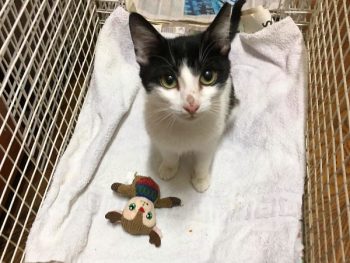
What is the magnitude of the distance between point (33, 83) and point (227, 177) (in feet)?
2.29

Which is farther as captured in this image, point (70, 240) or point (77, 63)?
point (77, 63)

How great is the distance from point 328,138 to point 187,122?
478 millimetres

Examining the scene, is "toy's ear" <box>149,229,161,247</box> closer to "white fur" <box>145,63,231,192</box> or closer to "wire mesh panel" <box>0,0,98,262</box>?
"white fur" <box>145,63,231,192</box>

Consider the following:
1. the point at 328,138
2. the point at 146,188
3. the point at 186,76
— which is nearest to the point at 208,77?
the point at 186,76

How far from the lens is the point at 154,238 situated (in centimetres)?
112

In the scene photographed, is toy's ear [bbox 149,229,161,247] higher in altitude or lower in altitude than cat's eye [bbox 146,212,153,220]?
lower

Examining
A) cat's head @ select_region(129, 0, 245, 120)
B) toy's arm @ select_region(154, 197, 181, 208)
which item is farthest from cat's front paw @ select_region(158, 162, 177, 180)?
cat's head @ select_region(129, 0, 245, 120)

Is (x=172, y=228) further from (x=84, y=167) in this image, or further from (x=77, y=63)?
(x=77, y=63)

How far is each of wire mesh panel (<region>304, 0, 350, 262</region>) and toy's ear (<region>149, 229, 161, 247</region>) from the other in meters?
0.44

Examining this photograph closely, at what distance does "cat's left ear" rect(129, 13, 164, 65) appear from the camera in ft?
2.87

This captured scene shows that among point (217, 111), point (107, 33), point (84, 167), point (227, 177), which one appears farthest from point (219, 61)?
point (107, 33)

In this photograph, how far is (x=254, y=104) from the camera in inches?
55.1

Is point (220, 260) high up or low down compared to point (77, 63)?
down

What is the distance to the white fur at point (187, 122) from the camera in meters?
0.89
